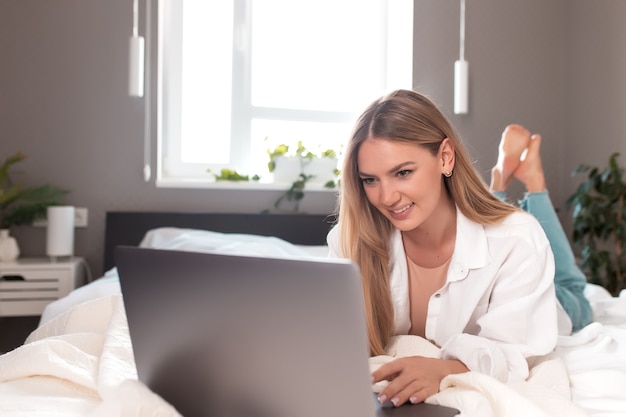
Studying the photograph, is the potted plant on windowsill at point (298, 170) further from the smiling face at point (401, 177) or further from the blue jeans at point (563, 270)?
the smiling face at point (401, 177)

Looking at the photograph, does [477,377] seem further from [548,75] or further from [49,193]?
[548,75]

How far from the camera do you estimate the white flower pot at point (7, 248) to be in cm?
Answer: 285

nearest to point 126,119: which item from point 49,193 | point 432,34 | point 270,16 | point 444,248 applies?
point 49,193

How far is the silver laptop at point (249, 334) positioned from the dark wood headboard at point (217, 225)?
7.36ft

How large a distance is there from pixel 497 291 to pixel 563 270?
82 centimetres

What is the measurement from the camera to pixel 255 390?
703 millimetres

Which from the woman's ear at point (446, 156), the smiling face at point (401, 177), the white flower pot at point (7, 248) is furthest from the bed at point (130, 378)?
the white flower pot at point (7, 248)

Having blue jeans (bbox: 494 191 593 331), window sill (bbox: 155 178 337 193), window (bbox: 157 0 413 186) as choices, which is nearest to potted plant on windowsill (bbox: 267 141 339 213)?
window sill (bbox: 155 178 337 193)

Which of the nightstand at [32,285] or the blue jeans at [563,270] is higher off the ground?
the blue jeans at [563,270]

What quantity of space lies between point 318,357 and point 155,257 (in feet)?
0.79

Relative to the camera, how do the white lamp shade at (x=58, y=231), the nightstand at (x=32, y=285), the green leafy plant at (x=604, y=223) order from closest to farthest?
1. the nightstand at (x=32, y=285)
2. the white lamp shade at (x=58, y=231)
3. the green leafy plant at (x=604, y=223)

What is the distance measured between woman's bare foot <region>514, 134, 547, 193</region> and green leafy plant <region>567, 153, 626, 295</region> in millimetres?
1177

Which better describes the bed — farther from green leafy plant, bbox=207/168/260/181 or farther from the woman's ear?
green leafy plant, bbox=207/168/260/181

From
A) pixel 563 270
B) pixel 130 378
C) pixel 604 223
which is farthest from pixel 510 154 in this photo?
pixel 130 378
